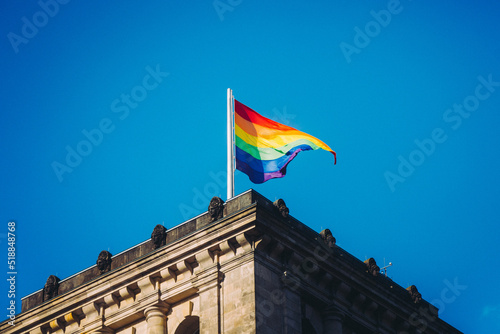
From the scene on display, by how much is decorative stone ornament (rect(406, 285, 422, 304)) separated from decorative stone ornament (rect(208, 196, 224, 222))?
45.2 feet

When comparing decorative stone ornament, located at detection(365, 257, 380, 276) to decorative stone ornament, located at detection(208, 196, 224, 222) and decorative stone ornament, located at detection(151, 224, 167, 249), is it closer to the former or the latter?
decorative stone ornament, located at detection(208, 196, 224, 222)

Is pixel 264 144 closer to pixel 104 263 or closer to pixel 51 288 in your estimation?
pixel 104 263

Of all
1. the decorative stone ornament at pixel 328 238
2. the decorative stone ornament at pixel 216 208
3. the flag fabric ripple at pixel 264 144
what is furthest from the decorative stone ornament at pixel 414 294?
the decorative stone ornament at pixel 216 208

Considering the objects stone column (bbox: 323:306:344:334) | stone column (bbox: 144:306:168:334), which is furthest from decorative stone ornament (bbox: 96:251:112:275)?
stone column (bbox: 323:306:344:334)

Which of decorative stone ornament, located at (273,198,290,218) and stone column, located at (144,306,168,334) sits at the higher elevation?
decorative stone ornament, located at (273,198,290,218)

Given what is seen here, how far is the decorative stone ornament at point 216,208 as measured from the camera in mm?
60406

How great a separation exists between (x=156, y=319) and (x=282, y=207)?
8.52 metres

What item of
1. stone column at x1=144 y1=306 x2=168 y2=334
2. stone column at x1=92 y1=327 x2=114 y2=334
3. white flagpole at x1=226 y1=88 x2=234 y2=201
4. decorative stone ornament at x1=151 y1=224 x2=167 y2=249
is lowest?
stone column at x1=144 y1=306 x2=168 y2=334

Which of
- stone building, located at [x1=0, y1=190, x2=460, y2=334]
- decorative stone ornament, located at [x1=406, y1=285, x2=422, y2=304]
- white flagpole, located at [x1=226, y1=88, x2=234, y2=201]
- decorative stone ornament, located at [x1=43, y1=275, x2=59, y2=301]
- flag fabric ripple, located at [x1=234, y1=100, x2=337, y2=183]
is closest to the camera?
stone building, located at [x1=0, y1=190, x2=460, y2=334]

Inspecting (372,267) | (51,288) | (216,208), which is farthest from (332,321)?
(51,288)

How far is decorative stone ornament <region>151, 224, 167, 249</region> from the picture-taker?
6184 centimetres

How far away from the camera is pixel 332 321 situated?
6141 cm

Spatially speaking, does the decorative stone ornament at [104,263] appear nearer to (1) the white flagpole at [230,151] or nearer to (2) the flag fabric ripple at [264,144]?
(1) the white flagpole at [230,151]

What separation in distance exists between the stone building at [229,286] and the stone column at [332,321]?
0.05 metres
